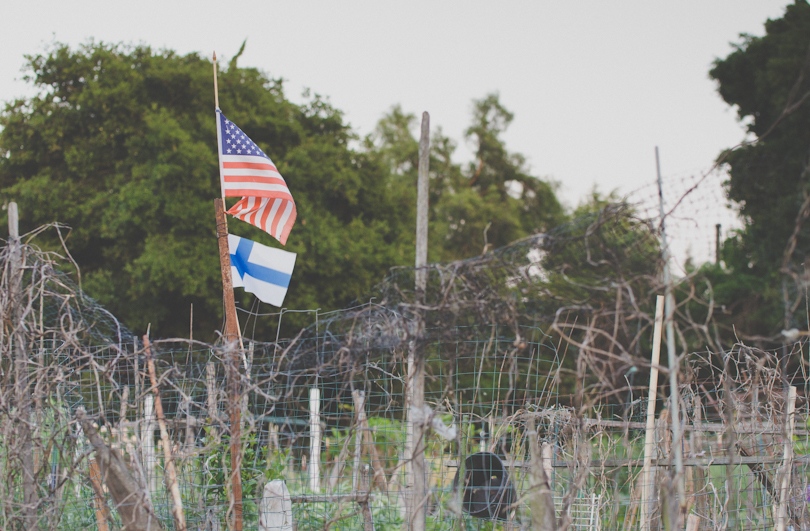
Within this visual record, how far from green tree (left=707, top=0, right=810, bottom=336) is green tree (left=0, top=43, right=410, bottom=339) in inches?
285

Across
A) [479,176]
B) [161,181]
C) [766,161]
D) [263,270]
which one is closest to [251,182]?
[263,270]

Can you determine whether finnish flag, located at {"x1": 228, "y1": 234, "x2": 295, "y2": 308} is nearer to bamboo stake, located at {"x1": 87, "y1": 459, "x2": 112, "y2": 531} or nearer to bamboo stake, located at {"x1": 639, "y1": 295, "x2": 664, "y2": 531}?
bamboo stake, located at {"x1": 87, "y1": 459, "x2": 112, "y2": 531}

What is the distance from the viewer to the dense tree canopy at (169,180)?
1063 cm

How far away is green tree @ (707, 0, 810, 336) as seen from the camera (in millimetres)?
11078

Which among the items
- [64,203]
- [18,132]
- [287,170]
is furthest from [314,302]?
[18,132]

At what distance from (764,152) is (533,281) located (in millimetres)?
11827

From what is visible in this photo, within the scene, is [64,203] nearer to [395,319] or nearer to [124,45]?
[124,45]

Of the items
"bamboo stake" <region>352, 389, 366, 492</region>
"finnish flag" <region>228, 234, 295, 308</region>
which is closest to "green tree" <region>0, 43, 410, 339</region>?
"finnish flag" <region>228, 234, 295, 308</region>

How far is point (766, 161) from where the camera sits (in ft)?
38.2

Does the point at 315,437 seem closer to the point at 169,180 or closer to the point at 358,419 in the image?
the point at 358,419

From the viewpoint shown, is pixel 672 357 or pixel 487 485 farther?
pixel 487 485

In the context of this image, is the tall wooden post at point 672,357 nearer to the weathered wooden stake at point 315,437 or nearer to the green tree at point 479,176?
the weathered wooden stake at point 315,437

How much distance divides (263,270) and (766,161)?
11.4m

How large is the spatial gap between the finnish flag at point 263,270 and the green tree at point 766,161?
29.6ft
